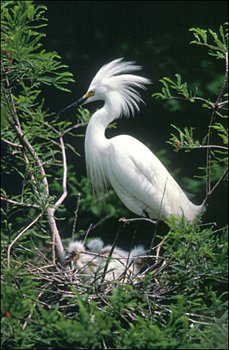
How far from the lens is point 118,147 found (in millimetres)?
5270

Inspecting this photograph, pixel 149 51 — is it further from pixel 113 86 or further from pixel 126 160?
pixel 126 160

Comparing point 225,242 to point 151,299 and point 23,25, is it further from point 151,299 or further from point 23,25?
point 23,25

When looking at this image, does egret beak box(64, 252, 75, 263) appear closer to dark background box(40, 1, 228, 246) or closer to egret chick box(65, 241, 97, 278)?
egret chick box(65, 241, 97, 278)

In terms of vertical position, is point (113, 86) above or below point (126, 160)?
above

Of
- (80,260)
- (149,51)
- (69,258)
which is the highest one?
(149,51)

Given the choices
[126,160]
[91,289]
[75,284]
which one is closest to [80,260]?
[126,160]

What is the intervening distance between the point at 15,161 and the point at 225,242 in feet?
4.14

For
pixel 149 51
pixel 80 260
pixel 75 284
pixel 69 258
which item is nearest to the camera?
pixel 75 284

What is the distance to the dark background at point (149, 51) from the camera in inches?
271

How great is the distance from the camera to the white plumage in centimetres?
523

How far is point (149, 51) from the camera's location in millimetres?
7102

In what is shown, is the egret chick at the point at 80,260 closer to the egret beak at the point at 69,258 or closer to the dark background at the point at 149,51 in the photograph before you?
the egret beak at the point at 69,258

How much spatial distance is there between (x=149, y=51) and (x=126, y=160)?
1988 mm

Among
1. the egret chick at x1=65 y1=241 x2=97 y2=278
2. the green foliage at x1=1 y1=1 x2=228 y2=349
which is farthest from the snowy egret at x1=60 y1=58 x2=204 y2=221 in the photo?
the green foliage at x1=1 y1=1 x2=228 y2=349
